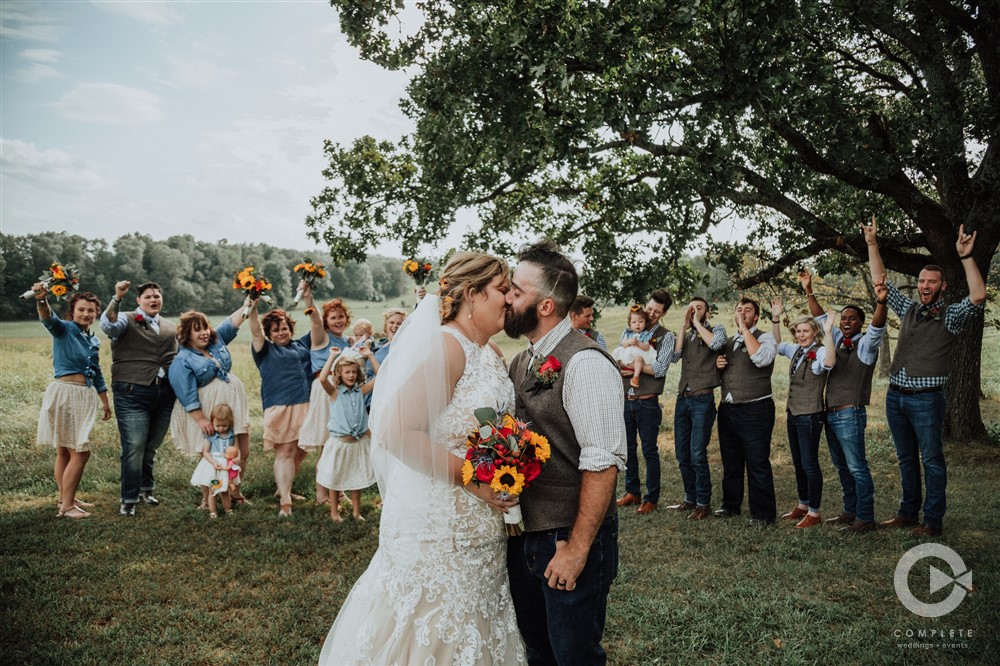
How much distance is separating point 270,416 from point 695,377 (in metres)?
5.20

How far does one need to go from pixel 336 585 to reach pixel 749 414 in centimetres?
468

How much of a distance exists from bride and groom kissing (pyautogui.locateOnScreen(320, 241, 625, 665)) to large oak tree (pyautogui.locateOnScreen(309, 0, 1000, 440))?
4597mm

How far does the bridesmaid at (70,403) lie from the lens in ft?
25.0

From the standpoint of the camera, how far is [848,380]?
7047 mm

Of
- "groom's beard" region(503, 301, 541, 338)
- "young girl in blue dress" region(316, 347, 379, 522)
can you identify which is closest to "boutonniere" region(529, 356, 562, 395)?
"groom's beard" region(503, 301, 541, 338)

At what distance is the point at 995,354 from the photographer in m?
24.0

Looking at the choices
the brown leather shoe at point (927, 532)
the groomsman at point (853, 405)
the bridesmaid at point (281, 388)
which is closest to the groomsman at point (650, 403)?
the groomsman at point (853, 405)

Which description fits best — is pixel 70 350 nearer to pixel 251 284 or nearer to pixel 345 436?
Answer: pixel 251 284

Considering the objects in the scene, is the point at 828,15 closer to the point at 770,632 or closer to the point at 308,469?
the point at 770,632

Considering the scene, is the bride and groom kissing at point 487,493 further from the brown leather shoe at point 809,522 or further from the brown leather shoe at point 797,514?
the brown leather shoe at point 797,514

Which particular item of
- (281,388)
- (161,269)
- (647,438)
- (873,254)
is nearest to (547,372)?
(873,254)

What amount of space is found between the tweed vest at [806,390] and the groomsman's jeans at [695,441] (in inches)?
35.3

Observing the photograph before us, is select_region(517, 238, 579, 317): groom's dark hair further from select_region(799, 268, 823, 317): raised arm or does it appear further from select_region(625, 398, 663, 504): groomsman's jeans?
select_region(625, 398, 663, 504): groomsman's jeans

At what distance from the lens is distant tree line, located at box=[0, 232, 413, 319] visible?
14.0 metres
